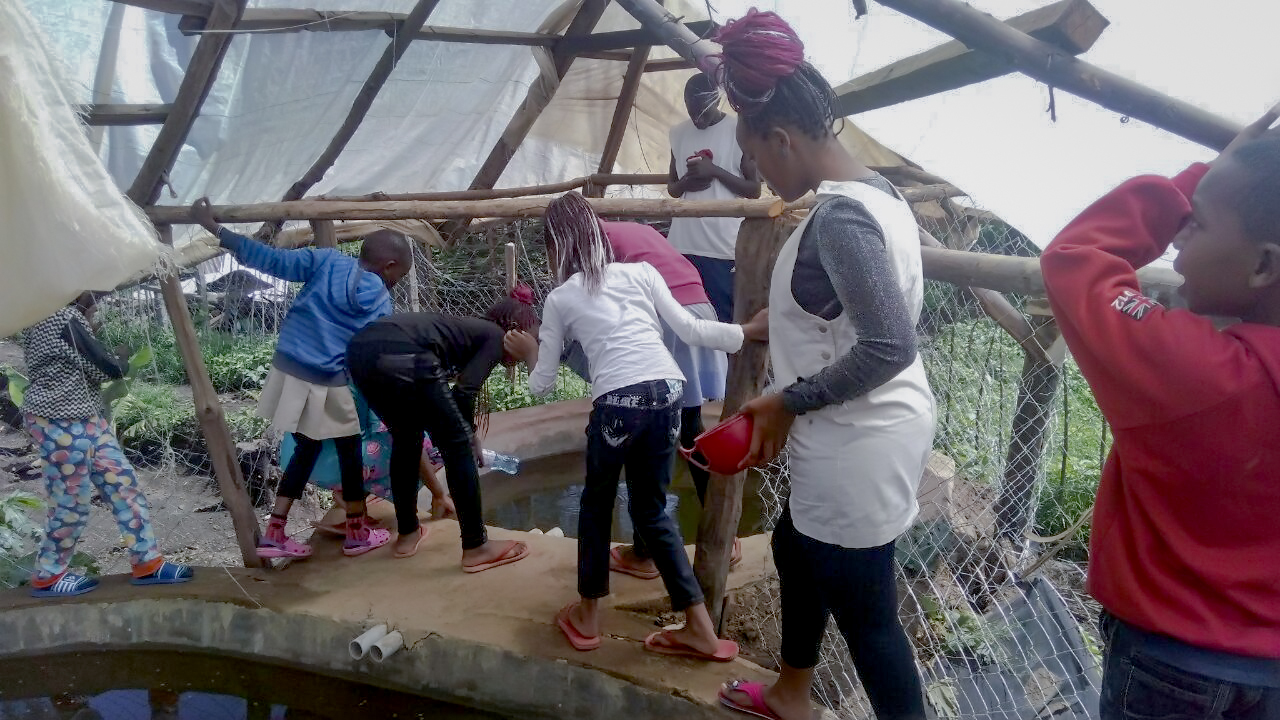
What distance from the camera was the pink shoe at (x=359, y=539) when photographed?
3.43 m

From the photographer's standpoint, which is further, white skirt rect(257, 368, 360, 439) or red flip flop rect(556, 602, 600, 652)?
white skirt rect(257, 368, 360, 439)

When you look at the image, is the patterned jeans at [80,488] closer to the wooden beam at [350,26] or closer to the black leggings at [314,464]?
the black leggings at [314,464]

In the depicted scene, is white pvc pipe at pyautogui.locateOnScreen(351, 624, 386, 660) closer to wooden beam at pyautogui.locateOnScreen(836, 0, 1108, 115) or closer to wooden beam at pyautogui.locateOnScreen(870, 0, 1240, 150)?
wooden beam at pyautogui.locateOnScreen(836, 0, 1108, 115)

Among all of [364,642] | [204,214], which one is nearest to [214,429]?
[204,214]

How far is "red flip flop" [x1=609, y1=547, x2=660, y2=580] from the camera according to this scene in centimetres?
307

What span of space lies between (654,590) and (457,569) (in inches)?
31.7

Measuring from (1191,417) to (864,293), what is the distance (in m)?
0.54

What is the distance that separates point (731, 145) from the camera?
3.66m

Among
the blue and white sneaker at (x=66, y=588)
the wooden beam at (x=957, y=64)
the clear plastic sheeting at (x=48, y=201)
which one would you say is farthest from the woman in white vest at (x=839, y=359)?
the blue and white sneaker at (x=66, y=588)

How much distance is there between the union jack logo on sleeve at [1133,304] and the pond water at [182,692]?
2.39 metres

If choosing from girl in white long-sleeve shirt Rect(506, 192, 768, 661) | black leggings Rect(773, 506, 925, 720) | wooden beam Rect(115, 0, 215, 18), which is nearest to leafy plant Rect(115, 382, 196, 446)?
wooden beam Rect(115, 0, 215, 18)

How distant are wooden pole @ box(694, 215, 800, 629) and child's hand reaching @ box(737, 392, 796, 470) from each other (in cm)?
66

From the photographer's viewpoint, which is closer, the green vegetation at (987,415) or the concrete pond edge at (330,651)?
the concrete pond edge at (330,651)

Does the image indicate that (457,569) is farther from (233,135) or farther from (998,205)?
(233,135)
